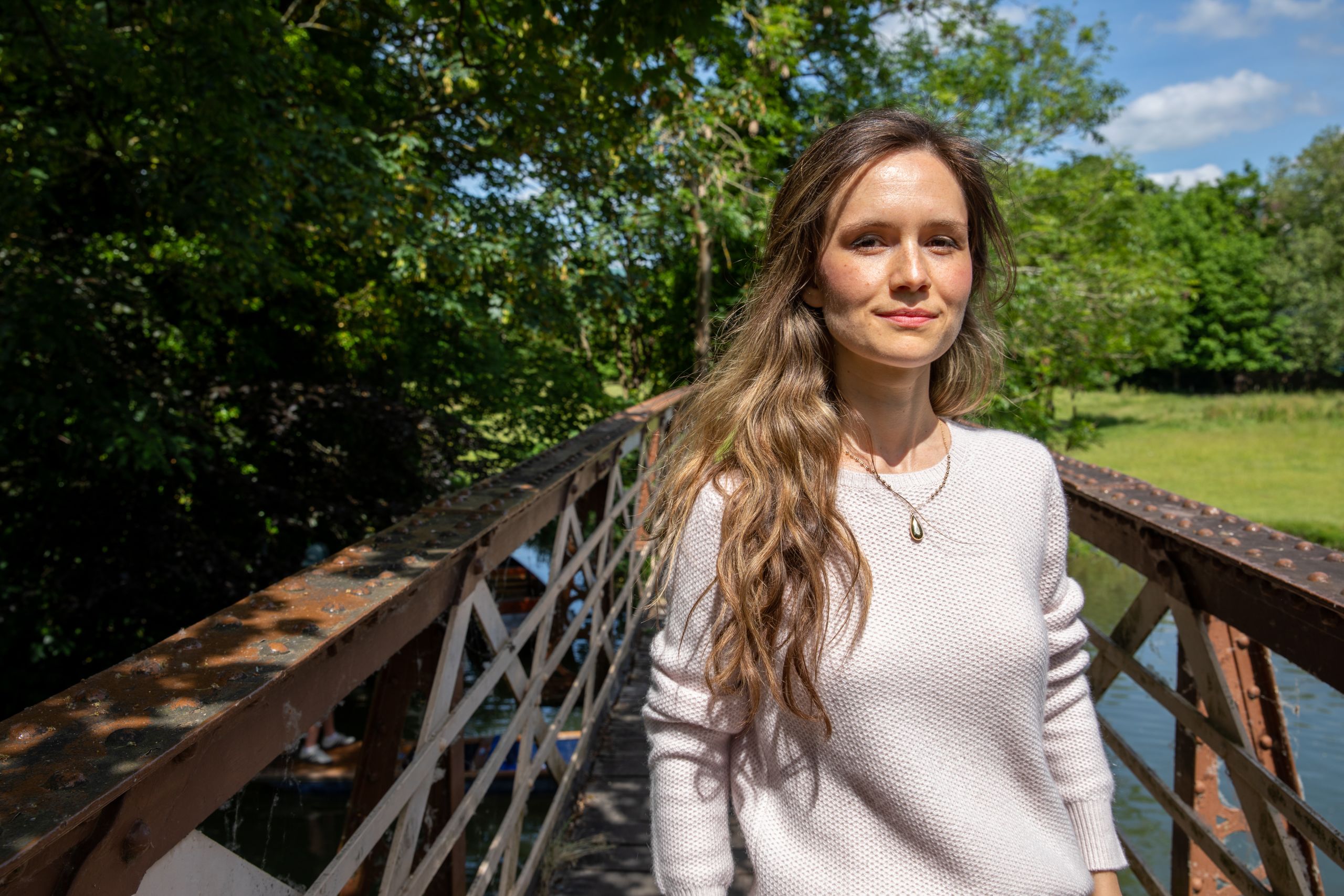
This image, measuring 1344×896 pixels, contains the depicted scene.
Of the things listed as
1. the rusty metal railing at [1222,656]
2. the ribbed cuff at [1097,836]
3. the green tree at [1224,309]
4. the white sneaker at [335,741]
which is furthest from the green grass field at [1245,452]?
the ribbed cuff at [1097,836]

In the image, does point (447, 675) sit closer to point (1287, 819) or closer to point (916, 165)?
point (916, 165)

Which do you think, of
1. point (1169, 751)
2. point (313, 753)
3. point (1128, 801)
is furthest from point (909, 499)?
point (313, 753)

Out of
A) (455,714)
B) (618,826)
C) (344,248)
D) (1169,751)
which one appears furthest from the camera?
(344,248)

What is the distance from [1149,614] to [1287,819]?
0.77 metres

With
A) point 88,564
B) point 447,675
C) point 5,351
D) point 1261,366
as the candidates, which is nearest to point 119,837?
point 447,675

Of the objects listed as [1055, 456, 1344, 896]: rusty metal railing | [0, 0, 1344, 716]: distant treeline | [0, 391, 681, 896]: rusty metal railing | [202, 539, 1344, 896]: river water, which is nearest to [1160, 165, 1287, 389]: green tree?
[0, 0, 1344, 716]: distant treeline

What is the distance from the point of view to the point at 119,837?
887 mm

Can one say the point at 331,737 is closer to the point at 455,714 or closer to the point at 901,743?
the point at 455,714

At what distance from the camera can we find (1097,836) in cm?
145

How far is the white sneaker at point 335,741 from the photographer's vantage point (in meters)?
8.83

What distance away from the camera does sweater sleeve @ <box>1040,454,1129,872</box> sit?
57.5 inches

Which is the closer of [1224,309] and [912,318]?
[912,318]

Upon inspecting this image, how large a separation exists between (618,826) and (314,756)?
5908 millimetres

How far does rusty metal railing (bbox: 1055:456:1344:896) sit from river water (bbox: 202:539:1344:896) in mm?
3234
